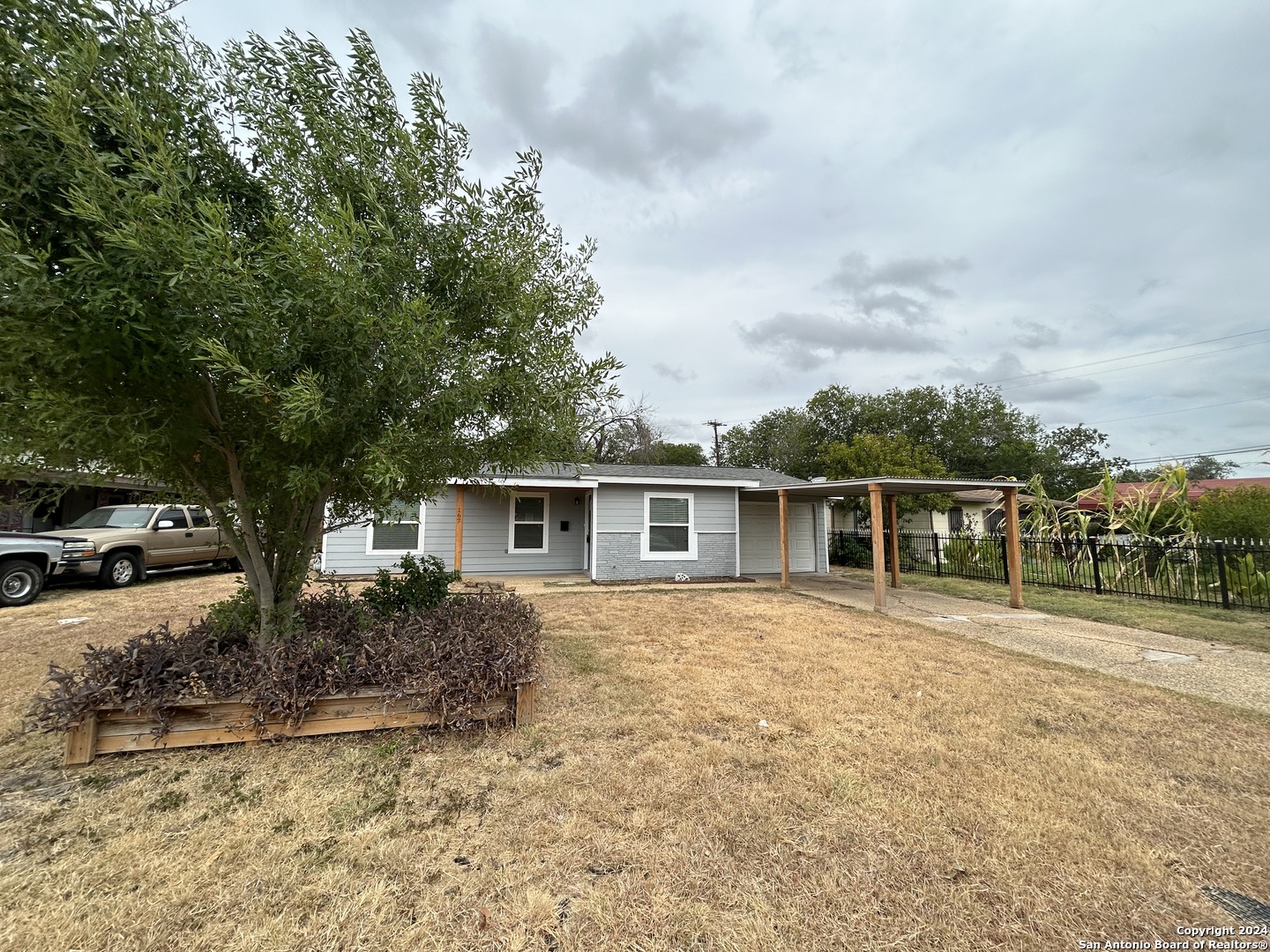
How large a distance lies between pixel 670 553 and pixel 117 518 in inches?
430

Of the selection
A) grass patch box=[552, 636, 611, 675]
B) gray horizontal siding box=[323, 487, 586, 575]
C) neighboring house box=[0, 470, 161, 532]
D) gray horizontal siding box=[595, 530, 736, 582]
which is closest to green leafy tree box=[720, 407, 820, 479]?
gray horizontal siding box=[595, 530, 736, 582]

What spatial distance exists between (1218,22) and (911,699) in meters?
11.1

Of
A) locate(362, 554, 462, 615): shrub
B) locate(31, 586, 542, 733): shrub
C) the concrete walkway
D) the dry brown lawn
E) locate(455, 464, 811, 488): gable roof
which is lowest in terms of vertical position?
the concrete walkway

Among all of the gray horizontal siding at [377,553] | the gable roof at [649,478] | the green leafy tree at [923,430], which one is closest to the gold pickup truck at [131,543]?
the gray horizontal siding at [377,553]

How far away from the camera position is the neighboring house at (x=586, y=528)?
1082 centimetres

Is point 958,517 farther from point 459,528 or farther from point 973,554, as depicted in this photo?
point 459,528

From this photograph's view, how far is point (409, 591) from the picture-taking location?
4590 millimetres

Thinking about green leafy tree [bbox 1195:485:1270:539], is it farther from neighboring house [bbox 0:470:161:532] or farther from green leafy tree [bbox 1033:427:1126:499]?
green leafy tree [bbox 1033:427:1126:499]

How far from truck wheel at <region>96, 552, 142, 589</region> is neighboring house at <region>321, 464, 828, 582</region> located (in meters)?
3.17

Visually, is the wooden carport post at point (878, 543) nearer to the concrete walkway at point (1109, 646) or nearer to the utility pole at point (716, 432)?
the concrete walkway at point (1109, 646)

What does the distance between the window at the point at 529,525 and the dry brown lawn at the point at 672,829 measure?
26.4 ft

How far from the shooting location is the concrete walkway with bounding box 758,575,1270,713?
449 centimetres

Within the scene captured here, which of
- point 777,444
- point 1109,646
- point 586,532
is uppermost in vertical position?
point 777,444

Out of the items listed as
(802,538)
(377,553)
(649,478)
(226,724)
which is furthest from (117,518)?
(802,538)
